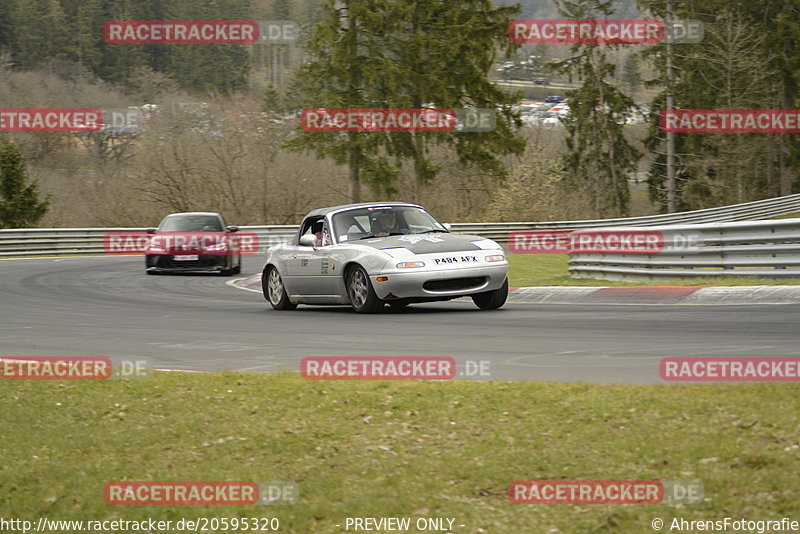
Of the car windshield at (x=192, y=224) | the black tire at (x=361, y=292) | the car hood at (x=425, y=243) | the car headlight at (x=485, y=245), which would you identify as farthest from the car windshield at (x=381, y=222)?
the car windshield at (x=192, y=224)

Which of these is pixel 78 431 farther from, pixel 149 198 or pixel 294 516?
pixel 149 198

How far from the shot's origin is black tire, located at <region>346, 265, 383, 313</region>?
46.9 feet

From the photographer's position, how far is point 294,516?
17.8ft

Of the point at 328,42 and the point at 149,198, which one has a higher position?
the point at 328,42

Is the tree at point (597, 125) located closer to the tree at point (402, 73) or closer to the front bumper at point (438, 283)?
the tree at point (402, 73)

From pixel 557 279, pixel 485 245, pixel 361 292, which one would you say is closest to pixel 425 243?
pixel 485 245

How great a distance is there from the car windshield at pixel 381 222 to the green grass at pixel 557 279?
13.7ft

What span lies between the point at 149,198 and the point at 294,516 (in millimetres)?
54437

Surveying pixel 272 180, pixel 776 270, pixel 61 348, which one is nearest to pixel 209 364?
pixel 61 348

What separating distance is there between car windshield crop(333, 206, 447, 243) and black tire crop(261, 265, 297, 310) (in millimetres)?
1734

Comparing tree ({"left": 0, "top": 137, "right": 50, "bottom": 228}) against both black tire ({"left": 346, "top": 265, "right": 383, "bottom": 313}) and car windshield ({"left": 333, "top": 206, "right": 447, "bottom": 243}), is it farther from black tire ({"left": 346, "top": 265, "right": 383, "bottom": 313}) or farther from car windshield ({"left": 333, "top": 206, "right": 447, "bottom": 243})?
black tire ({"left": 346, "top": 265, "right": 383, "bottom": 313})

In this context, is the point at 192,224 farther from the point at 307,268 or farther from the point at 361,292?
the point at 361,292

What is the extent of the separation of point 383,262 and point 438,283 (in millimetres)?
757

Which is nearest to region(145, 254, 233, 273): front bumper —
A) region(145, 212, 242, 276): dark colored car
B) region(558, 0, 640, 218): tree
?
region(145, 212, 242, 276): dark colored car
